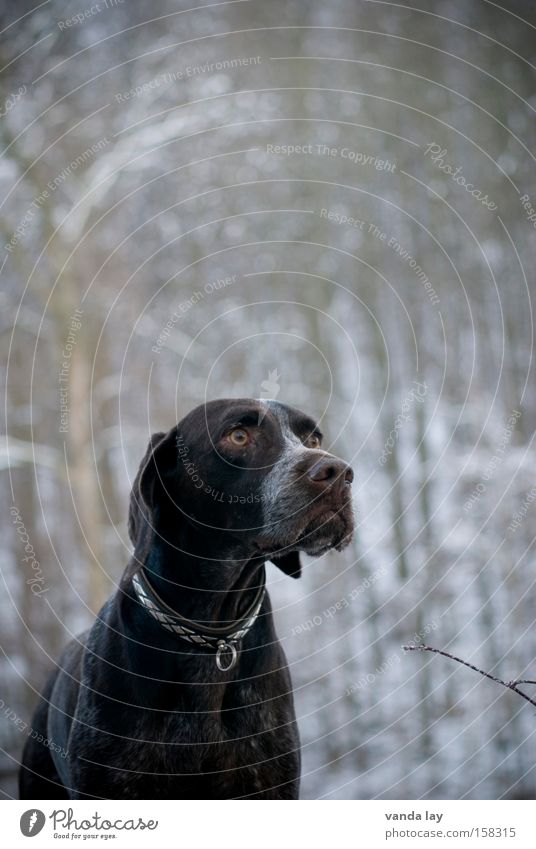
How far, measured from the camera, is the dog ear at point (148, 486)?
110 inches

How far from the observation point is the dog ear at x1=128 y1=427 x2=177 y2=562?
279 centimetres

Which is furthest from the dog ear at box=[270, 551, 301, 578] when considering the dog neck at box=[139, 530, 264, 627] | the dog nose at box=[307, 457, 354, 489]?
the dog nose at box=[307, 457, 354, 489]

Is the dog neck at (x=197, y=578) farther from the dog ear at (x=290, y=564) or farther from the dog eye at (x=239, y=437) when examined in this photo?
the dog eye at (x=239, y=437)

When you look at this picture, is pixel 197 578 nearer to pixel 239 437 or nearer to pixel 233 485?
pixel 233 485

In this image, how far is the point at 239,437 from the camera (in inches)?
113

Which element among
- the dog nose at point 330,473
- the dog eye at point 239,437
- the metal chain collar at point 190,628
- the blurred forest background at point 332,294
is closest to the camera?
the dog nose at point 330,473

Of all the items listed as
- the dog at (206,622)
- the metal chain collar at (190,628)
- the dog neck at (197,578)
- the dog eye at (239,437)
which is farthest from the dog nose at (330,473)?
the metal chain collar at (190,628)

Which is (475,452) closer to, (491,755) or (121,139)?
(491,755)

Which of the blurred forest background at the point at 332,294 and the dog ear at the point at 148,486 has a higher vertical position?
the blurred forest background at the point at 332,294

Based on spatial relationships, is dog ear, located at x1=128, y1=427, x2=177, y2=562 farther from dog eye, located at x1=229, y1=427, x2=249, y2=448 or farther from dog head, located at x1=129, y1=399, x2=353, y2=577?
dog eye, located at x1=229, y1=427, x2=249, y2=448

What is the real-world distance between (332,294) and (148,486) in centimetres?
488

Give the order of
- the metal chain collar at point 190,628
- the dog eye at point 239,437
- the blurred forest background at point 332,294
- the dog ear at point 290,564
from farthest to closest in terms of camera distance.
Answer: the blurred forest background at point 332,294
the dog ear at point 290,564
the dog eye at point 239,437
the metal chain collar at point 190,628

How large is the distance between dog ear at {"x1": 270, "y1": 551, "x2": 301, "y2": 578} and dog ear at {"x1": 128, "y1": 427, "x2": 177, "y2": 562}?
20.5 inches

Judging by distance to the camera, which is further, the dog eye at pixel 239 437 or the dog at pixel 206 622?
the dog eye at pixel 239 437
